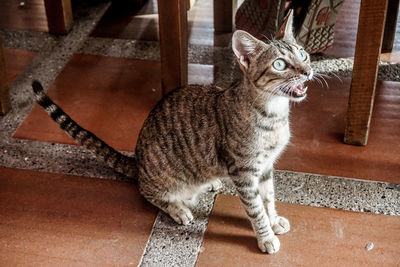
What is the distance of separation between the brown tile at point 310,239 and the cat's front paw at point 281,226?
0.05ft

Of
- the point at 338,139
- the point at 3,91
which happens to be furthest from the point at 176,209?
the point at 3,91

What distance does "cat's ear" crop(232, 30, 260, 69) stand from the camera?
1.63 meters

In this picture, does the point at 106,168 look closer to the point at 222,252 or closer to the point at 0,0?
the point at 222,252

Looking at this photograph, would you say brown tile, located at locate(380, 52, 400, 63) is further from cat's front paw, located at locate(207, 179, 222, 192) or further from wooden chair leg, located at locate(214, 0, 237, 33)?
cat's front paw, located at locate(207, 179, 222, 192)

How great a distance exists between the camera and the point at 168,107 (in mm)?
1944

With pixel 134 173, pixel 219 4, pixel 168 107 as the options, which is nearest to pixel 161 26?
pixel 168 107

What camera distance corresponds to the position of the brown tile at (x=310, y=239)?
6.05 feet

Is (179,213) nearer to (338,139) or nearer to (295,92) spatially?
(295,92)

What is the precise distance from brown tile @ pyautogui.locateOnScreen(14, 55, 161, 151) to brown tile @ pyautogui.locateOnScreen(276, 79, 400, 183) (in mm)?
643

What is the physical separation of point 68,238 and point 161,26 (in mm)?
836

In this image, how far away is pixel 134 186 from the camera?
7.05ft

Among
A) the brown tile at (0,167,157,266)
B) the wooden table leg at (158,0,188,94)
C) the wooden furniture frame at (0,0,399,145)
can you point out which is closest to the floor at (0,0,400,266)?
the brown tile at (0,167,157,266)

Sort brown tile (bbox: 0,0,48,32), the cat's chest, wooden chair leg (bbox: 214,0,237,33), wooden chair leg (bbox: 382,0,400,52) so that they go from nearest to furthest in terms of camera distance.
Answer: the cat's chest
wooden chair leg (bbox: 382,0,400,52)
wooden chair leg (bbox: 214,0,237,33)
brown tile (bbox: 0,0,48,32)

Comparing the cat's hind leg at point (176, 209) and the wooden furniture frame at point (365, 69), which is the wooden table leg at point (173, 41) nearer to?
the cat's hind leg at point (176, 209)
